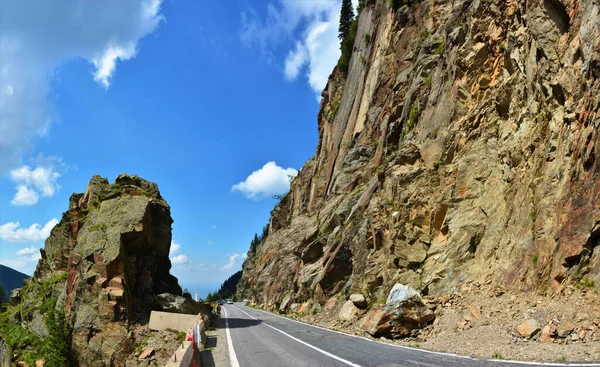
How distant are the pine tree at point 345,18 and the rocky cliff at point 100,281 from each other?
159ft

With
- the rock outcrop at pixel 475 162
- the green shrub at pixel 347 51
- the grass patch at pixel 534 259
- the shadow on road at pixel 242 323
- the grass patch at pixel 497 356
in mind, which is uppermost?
the green shrub at pixel 347 51

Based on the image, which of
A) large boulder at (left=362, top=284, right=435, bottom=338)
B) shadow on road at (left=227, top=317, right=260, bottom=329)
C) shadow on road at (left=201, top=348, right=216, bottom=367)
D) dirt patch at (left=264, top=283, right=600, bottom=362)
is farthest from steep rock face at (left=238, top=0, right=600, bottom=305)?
shadow on road at (left=201, top=348, right=216, bottom=367)

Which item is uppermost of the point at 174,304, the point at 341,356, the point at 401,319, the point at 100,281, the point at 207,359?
the point at 100,281

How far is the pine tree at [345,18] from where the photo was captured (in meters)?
64.8

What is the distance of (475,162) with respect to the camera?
57.1 feet

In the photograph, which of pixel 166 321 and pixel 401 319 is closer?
pixel 401 319

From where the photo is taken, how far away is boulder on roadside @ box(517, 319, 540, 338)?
9695mm

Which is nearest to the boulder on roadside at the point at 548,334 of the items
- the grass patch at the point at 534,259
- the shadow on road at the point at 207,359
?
the grass patch at the point at 534,259

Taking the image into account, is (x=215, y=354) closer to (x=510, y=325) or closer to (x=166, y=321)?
(x=166, y=321)

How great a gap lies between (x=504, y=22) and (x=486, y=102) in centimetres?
391

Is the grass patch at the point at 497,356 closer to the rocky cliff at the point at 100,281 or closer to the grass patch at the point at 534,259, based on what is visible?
the grass patch at the point at 534,259

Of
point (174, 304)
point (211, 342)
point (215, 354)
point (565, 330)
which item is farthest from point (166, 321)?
point (565, 330)

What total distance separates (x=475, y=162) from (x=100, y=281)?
798 inches

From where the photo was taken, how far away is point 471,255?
52.2 ft
